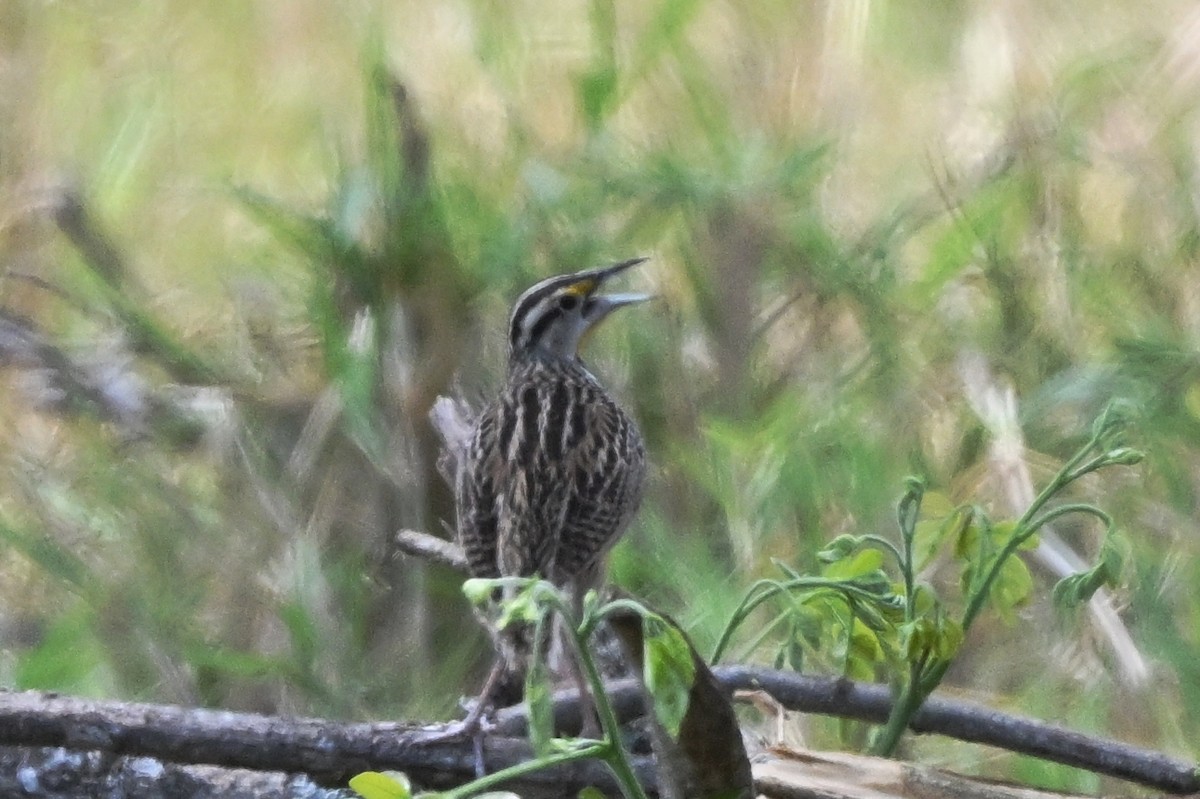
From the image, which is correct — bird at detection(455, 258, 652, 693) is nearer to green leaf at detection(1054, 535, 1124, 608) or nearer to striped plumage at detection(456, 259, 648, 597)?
striped plumage at detection(456, 259, 648, 597)

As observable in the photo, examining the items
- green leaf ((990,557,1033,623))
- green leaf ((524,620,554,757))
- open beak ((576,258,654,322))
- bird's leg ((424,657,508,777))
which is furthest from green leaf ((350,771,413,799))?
open beak ((576,258,654,322))

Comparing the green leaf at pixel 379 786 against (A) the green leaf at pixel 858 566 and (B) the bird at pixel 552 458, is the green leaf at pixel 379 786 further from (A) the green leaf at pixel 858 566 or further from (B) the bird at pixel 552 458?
(B) the bird at pixel 552 458

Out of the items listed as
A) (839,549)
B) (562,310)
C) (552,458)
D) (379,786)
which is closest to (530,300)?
(562,310)

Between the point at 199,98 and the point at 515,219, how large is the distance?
306 millimetres

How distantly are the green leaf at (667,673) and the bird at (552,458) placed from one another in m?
0.51

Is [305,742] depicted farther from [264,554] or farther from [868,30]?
[868,30]

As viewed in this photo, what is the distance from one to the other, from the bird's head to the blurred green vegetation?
4 cm

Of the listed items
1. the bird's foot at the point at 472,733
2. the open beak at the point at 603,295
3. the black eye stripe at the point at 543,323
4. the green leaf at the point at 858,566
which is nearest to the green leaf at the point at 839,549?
the green leaf at the point at 858,566

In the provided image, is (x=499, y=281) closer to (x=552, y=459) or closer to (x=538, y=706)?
(x=552, y=459)

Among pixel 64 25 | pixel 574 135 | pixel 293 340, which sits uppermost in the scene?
pixel 64 25

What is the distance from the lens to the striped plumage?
1030 millimetres

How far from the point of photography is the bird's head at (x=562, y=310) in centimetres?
114

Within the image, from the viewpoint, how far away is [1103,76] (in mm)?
1088

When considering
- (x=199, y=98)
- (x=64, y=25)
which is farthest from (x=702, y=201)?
(x=64, y=25)
